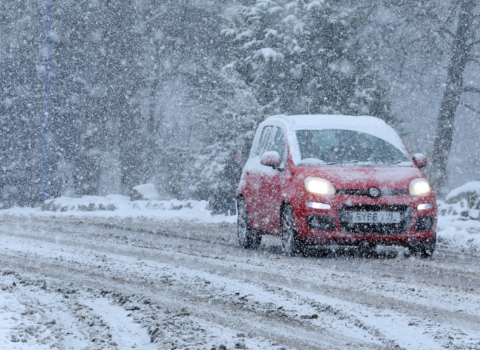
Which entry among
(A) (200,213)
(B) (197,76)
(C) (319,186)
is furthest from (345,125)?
(B) (197,76)

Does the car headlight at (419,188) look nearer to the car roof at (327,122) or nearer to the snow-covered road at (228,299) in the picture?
the snow-covered road at (228,299)

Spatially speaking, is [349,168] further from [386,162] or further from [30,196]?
[30,196]

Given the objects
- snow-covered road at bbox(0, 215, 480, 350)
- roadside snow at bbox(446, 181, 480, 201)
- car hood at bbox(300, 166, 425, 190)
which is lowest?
snow-covered road at bbox(0, 215, 480, 350)

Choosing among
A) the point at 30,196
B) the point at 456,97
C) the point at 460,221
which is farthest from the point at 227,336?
the point at 30,196

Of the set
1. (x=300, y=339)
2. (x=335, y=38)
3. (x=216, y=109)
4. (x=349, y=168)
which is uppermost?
(x=335, y=38)

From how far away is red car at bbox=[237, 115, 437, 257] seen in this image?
8.74 m

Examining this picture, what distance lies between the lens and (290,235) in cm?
915

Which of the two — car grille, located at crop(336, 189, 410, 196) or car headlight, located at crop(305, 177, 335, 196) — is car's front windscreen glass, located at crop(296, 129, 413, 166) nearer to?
car headlight, located at crop(305, 177, 335, 196)

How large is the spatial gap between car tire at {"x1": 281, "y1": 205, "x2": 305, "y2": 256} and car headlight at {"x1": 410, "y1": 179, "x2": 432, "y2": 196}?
1.36m

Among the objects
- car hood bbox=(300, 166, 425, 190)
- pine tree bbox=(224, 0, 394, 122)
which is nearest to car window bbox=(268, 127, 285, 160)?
car hood bbox=(300, 166, 425, 190)

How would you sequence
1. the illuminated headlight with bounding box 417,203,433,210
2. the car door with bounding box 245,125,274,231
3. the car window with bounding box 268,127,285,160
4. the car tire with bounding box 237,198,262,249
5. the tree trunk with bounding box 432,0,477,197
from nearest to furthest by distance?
the illuminated headlight with bounding box 417,203,433,210 < the car window with bounding box 268,127,285,160 < the car door with bounding box 245,125,274,231 < the car tire with bounding box 237,198,262,249 < the tree trunk with bounding box 432,0,477,197

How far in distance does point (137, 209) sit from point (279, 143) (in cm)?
1128

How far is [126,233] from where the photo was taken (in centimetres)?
1244

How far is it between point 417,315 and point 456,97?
17227 millimetres
